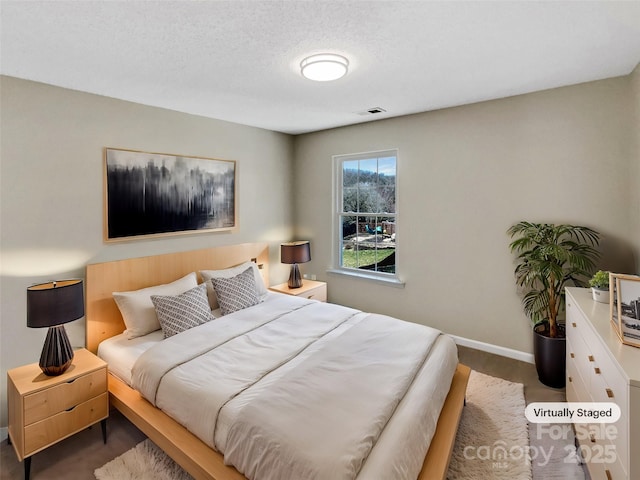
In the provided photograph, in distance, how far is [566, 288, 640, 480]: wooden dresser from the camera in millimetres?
1296

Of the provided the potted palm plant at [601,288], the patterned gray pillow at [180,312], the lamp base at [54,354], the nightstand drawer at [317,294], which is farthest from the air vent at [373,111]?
the lamp base at [54,354]

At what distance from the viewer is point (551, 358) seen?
2.64 metres

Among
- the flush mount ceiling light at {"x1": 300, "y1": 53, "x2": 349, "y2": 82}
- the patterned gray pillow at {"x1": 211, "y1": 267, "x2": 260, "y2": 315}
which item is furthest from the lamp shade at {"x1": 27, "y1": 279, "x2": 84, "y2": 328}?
the flush mount ceiling light at {"x1": 300, "y1": 53, "x2": 349, "y2": 82}

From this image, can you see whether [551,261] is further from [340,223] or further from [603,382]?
[340,223]

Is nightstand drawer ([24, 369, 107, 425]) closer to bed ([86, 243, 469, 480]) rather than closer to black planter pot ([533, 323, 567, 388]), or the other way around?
bed ([86, 243, 469, 480])

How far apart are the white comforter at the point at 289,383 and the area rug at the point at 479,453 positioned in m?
0.35

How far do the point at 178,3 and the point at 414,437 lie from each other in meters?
2.34

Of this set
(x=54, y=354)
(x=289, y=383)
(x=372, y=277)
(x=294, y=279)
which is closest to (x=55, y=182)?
(x=54, y=354)

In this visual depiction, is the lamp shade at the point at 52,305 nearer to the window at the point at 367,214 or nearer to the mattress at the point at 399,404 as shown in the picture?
the mattress at the point at 399,404

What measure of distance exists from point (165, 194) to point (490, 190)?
10.5ft

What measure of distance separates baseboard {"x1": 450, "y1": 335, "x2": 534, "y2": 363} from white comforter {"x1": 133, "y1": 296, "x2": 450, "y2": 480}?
3.73 ft

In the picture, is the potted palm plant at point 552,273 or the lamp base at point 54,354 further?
the potted palm plant at point 552,273

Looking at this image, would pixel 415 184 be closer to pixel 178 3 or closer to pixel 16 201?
pixel 178 3

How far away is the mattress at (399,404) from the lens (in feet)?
4.67
